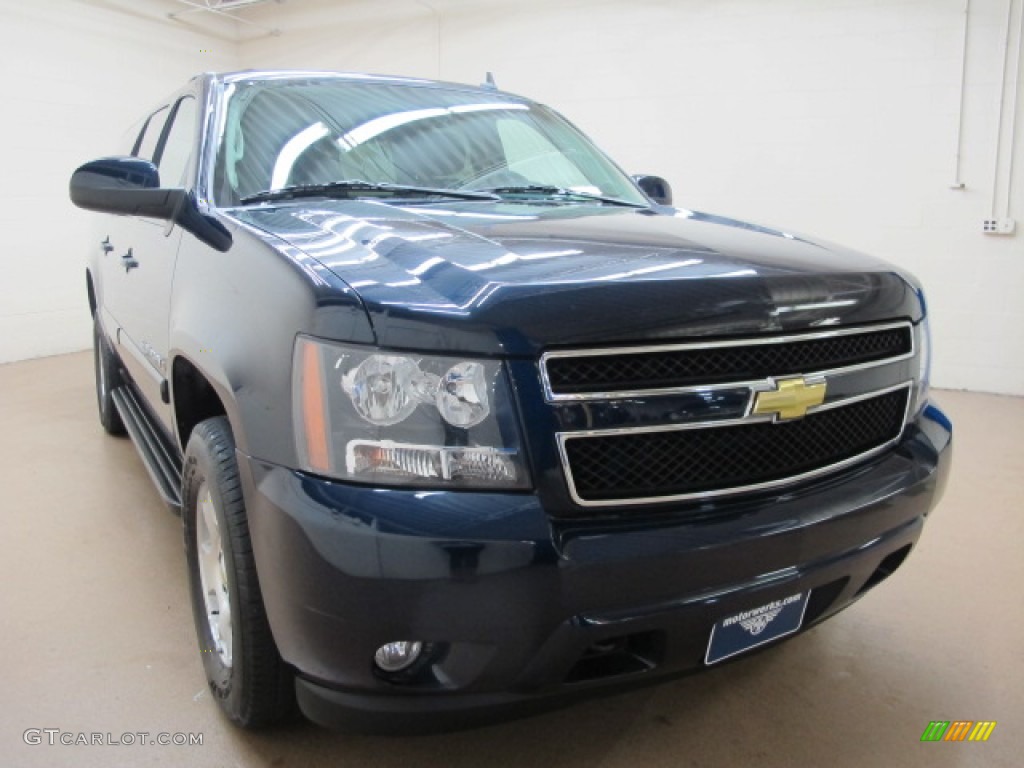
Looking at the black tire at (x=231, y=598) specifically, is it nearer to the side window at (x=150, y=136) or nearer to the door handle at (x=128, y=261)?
the door handle at (x=128, y=261)

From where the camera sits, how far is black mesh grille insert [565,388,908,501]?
4.15 ft

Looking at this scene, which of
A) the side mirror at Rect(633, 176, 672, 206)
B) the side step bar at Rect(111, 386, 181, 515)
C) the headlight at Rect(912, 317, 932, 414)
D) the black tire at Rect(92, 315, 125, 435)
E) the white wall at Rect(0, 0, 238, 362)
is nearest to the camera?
the headlight at Rect(912, 317, 932, 414)

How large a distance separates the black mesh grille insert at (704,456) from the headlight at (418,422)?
124 millimetres

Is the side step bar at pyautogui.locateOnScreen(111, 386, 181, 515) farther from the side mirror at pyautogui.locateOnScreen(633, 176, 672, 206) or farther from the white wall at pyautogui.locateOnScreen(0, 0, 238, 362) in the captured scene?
the white wall at pyautogui.locateOnScreen(0, 0, 238, 362)

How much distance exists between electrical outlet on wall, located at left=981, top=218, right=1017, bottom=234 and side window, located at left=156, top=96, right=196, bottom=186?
5.05 meters

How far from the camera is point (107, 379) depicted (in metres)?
3.79

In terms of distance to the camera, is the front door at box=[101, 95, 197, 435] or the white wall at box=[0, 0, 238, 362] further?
the white wall at box=[0, 0, 238, 362]

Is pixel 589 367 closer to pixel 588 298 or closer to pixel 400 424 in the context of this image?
pixel 588 298

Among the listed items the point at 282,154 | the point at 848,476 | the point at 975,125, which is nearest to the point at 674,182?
the point at 975,125

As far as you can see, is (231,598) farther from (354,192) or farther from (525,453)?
(354,192)

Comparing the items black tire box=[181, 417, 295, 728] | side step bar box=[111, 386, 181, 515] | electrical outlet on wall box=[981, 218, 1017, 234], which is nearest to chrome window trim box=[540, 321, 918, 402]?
black tire box=[181, 417, 295, 728]

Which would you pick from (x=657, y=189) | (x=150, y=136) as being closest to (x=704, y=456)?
(x=657, y=189)

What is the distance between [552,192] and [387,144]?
53 centimetres

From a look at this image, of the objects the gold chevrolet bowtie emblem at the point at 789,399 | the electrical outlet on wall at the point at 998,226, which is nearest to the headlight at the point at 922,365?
the gold chevrolet bowtie emblem at the point at 789,399
